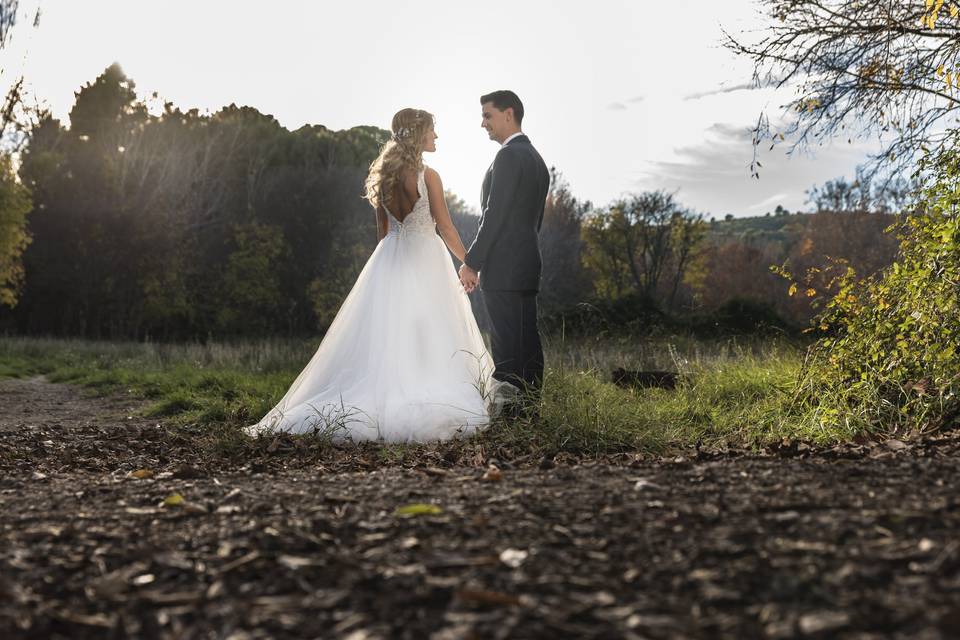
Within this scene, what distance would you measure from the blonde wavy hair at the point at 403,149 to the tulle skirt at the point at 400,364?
0.50 m

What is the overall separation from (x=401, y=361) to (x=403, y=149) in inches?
71.5

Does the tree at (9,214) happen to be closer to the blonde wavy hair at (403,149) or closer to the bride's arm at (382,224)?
the bride's arm at (382,224)

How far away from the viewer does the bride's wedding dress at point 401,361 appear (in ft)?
20.3

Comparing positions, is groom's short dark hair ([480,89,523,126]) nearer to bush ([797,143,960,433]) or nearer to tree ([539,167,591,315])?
bush ([797,143,960,433])

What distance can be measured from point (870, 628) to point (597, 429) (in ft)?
11.9

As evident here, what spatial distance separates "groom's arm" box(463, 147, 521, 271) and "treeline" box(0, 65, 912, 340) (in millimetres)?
18189

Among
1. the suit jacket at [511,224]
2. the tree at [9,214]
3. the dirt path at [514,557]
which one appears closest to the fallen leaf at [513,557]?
the dirt path at [514,557]

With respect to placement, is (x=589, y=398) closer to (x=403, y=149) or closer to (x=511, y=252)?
(x=511, y=252)

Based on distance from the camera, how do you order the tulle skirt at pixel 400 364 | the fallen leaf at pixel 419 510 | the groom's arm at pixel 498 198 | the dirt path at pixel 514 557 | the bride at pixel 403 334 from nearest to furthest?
1. the dirt path at pixel 514 557
2. the fallen leaf at pixel 419 510
3. the tulle skirt at pixel 400 364
4. the bride at pixel 403 334
5. the groom's arm at pixel 498 198

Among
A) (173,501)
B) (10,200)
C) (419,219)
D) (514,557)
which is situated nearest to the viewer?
(514,557)

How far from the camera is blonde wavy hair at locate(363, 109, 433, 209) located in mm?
6750

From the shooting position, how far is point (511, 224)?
6602mm

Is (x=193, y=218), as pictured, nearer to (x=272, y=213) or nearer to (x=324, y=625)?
(x=272, y=213)

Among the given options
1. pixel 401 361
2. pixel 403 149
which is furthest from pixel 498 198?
pixel 401 361
